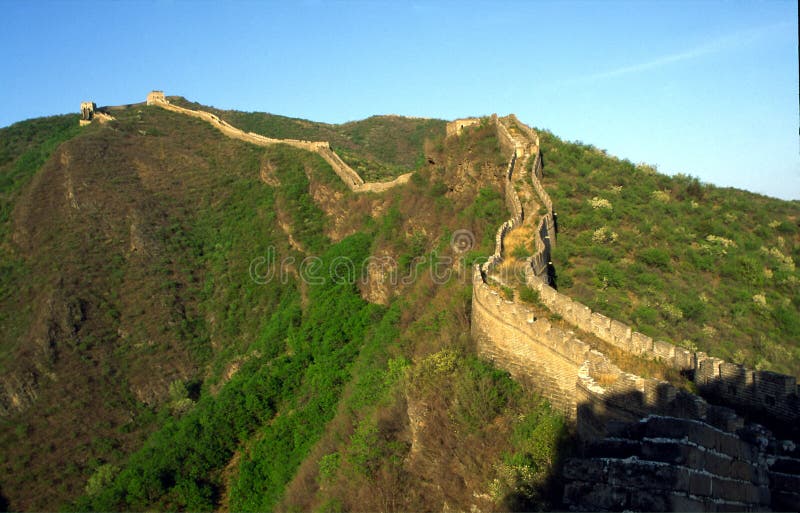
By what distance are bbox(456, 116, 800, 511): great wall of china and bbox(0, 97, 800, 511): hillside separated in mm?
580

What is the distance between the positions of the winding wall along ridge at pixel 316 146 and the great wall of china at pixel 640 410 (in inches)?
607

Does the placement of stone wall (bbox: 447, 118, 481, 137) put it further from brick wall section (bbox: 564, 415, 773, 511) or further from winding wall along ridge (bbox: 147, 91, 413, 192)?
brick wall section (bbox: 564, 415, 773, 511)

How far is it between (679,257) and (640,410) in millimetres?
15336

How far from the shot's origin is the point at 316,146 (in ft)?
152

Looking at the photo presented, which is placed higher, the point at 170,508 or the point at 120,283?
the point at 120,283

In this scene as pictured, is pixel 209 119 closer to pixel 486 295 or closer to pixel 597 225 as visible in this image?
pixel 597 225

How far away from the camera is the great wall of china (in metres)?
6.39

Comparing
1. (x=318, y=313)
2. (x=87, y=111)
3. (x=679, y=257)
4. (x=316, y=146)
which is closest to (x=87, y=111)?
(x=87, y=111)

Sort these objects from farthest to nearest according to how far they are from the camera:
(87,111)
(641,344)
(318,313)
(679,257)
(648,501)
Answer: (87,111) < (318,313) < (679,257) < (641,344) < (648,501)

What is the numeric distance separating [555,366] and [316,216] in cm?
2812

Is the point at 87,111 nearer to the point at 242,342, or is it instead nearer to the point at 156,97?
the point at 156,97

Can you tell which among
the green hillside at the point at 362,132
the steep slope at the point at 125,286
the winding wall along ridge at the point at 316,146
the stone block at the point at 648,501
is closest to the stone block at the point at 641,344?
the stone block at the point at 648,501

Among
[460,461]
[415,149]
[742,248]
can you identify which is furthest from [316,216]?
[415,149]

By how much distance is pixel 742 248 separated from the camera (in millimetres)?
25688
